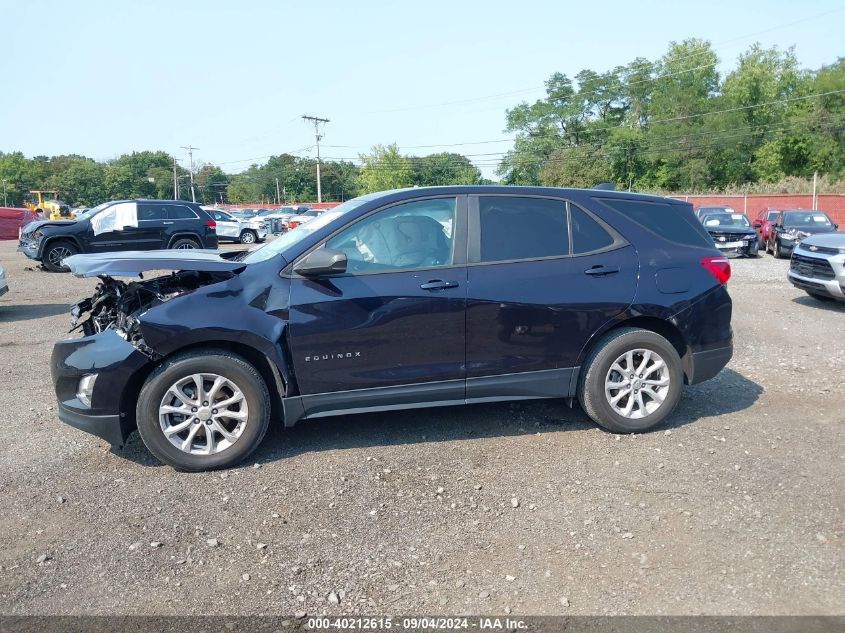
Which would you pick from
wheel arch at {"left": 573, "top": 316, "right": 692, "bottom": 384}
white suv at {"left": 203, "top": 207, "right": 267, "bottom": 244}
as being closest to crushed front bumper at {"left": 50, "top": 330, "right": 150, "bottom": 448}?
wheel arch at {"left": 573, "top": 316, "right": 692, "bottom": 384}

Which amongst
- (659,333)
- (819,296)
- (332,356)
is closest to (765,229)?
(819,296)

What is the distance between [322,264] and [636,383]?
247 centimetres

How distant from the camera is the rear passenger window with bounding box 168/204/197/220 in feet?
54.8

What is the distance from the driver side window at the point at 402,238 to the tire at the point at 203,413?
1025 mm

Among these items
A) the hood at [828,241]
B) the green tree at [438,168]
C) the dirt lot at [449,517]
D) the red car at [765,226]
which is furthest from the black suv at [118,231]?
the green tree at [438,168]

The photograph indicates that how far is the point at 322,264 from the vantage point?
4344mm

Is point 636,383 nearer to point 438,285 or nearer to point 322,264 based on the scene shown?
point 438,285

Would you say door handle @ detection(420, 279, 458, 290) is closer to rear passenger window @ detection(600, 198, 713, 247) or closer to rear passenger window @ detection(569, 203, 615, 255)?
rear passenger window @ detection(569, 203, 615, 255)

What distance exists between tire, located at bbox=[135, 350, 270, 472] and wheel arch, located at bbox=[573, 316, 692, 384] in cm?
233

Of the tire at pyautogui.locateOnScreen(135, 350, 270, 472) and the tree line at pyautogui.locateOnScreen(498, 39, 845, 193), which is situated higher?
the tree line at pyautogui.locateOnScreen(498, 39, 845, 193)

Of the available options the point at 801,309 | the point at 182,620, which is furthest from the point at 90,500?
the point at 801,309

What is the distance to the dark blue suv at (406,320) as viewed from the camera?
14.2 ft

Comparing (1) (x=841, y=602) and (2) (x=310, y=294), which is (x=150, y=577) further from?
(1) (x=841, y=602)

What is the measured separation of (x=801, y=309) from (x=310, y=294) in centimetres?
910
